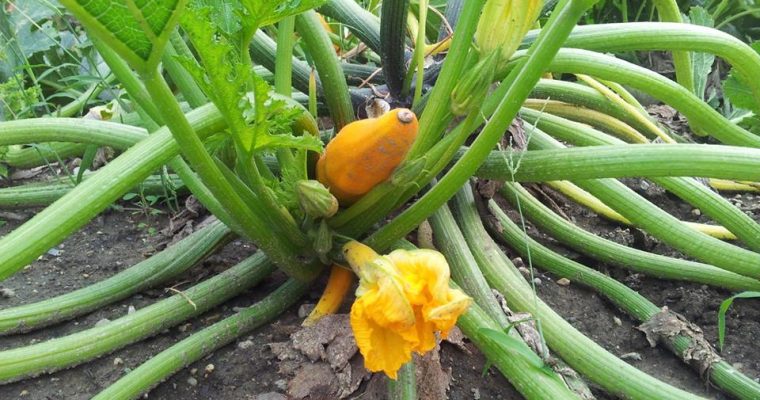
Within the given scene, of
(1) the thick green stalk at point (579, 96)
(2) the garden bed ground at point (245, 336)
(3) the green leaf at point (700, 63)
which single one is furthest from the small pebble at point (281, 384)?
(3) the green leaf at point (700, 63)

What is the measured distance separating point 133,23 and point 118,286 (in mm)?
830

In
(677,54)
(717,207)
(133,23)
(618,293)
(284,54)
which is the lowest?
(618,293)

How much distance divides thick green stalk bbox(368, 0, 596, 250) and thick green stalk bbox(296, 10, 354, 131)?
339 mm

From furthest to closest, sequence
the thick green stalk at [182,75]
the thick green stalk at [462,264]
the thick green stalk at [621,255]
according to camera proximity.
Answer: the thick green stalk at [621,255]
the thick green stalk at [462,264]
the thick green stalk at [182,75]

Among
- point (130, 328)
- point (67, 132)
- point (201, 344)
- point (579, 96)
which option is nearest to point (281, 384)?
point (201, 344)

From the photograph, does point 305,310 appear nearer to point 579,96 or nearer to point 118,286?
point 118,286

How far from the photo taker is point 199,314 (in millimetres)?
1424

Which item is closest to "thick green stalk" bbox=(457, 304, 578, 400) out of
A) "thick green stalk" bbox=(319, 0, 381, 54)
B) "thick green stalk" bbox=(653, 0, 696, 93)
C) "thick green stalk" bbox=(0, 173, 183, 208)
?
"thick green stalk" bbox=(319, 0, 381, 54)

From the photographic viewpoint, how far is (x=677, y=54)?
6.52 ft

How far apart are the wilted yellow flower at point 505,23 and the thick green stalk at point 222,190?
0.45 metres

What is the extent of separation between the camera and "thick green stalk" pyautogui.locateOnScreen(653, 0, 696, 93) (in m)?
1.88

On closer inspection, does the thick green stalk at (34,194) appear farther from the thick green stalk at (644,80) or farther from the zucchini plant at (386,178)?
the thick green stalk at (644,80)

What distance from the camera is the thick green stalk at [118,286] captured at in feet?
4.49

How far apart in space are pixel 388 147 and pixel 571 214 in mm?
995
